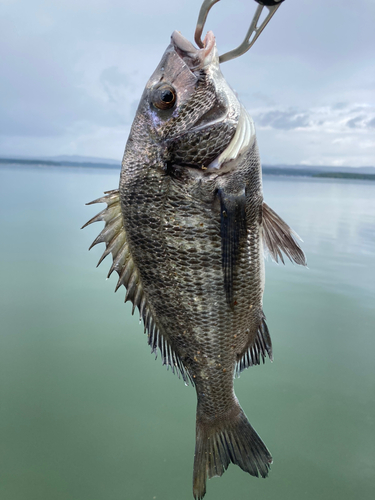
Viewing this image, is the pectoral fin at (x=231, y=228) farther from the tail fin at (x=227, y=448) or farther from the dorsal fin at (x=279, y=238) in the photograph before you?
the tail fin at (x=227, y=448)

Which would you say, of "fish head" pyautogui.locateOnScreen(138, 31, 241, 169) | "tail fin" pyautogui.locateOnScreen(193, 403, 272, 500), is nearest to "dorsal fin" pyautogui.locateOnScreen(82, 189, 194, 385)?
"fish head" pyautogui.locateOnScreen(138, 31, 241, 169)

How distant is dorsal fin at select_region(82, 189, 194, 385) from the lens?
165 centimetres

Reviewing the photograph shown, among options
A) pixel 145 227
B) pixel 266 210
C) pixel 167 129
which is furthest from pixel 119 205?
pixel 266 210

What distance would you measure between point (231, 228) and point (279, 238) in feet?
0.97

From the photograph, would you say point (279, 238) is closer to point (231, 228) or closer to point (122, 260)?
point (231, 228)

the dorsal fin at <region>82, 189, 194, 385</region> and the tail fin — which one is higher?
the dorsal fin at <region>82, 189, 194, 385</region>

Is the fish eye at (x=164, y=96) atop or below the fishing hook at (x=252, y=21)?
below

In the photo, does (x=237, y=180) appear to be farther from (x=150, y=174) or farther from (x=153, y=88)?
(x=153, y=88)

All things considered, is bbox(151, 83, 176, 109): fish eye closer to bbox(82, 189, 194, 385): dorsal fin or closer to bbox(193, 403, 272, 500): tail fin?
bbox(82, 189, 194, 385): dorsal fin

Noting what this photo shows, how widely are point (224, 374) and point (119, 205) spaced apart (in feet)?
3.16

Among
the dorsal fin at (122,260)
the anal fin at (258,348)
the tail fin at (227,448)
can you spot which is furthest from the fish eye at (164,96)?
the tail fin at (227,448)

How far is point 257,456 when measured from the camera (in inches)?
67.3

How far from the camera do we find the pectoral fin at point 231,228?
5.05ft

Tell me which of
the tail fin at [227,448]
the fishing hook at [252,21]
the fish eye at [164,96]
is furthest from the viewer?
the tail fin at [227,448]
